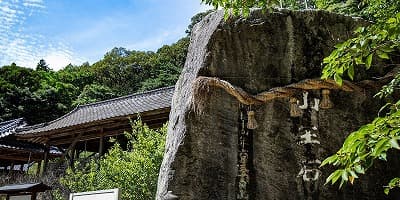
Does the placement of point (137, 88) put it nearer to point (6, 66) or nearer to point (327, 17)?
point (6, 66)

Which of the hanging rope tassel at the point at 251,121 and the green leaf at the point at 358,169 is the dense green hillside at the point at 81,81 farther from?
the green leaf at the point at 358,169

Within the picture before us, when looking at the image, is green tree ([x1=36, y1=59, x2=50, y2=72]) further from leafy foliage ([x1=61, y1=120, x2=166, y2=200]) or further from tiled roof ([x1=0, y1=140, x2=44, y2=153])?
leafy foliage ([x1=61, y1=120, x2=166, y2=200])

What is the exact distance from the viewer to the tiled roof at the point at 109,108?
51.2 feet

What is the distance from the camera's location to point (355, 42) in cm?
245

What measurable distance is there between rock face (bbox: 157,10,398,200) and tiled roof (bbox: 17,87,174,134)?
430 inches

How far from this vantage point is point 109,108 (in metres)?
18.0

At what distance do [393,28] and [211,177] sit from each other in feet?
6.23

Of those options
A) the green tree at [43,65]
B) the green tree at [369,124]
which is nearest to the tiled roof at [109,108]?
the green tree at [369,124]

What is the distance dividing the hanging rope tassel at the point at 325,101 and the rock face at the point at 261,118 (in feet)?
0.35

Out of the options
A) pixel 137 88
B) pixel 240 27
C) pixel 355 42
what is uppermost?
pixel 137 88

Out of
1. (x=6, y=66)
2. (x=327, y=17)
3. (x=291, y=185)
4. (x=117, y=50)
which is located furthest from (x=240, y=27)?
(x=117, y=50)

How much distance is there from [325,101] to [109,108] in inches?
591

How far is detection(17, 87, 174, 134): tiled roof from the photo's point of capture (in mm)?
15617

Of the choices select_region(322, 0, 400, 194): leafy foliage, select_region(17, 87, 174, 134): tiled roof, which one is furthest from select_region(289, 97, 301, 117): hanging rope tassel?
select_region(17, 87, 174, 134): tiled roof
